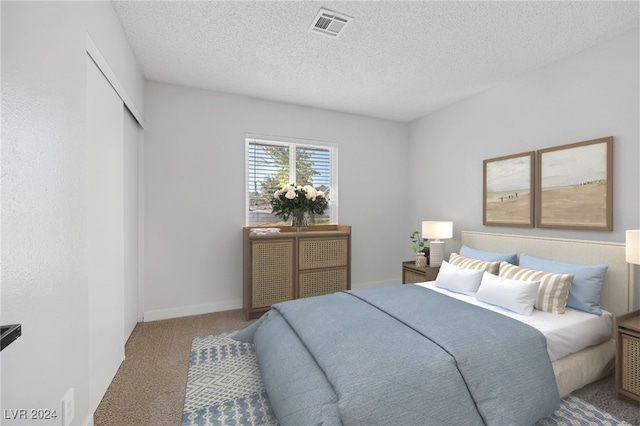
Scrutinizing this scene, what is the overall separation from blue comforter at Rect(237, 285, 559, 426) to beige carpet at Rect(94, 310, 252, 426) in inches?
25.7

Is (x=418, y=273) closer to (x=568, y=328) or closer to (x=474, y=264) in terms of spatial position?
(x=474, y=264)

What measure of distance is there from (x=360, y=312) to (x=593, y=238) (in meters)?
2.24

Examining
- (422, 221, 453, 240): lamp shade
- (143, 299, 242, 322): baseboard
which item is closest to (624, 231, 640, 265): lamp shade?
(422, 221, 453, 240): lamp shade

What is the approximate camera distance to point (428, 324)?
193 centimetres

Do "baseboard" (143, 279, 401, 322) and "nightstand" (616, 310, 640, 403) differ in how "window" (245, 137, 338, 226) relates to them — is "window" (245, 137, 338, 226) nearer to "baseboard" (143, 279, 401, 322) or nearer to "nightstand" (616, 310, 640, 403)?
A: "baseboard" (143, 279, 401, 322)

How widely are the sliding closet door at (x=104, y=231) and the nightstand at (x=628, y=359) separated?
3404 millimetres

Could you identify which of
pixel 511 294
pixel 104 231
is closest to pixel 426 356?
pixel 511 294

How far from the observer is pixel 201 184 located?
365 centimetres

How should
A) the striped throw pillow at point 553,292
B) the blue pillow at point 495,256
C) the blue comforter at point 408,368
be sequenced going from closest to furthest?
1. the blue comforter at point 408,368
2. the striped throw pillow at point 553,292
3. the blue pillow at point 495,256

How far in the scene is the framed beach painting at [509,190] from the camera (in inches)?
123

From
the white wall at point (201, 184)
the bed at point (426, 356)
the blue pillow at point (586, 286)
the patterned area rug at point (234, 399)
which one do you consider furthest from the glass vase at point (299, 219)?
the blue pillow at point (586, 286)

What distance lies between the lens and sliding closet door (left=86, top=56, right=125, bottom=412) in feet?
5.90

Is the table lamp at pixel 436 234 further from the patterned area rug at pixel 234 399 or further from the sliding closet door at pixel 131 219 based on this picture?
the sliding closet door at pixel 131 219

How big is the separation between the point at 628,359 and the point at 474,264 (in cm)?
121
